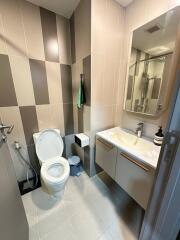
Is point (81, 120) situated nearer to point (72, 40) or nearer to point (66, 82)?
point (66, 82)

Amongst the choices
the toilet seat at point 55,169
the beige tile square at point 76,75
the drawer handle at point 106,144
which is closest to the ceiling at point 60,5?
the beige tile square at point 76,75

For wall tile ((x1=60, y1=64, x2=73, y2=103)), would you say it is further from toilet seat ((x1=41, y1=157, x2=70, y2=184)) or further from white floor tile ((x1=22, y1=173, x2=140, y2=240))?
white floor tile ((x1=22, y1=173, x2=140, y2=240))

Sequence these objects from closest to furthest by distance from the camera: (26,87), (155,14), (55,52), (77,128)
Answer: (155,14) → (26,87) → (55,52) → (77,128)

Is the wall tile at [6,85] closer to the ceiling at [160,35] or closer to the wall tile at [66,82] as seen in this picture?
the wall tile at [66,82]

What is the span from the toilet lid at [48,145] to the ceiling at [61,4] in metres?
1.59

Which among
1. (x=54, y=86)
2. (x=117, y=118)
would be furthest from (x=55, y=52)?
(x=117, y=118)

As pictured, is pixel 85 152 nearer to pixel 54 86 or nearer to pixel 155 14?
pixel 54 86

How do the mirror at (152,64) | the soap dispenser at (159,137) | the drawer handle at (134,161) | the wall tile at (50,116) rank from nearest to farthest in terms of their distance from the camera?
the drawer handle at (134,161) → the mirror at (152,64) → the soap dispenser at (159,137) → the wall tile at (50,116)

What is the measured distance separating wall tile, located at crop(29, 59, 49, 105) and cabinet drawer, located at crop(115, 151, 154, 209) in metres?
1.29

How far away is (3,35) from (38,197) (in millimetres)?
2057

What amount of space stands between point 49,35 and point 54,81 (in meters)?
0.59

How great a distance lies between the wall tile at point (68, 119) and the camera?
73.8 inches

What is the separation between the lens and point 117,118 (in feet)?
5.82

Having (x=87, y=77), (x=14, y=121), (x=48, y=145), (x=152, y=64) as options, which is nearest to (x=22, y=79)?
(x=14, y=121)
